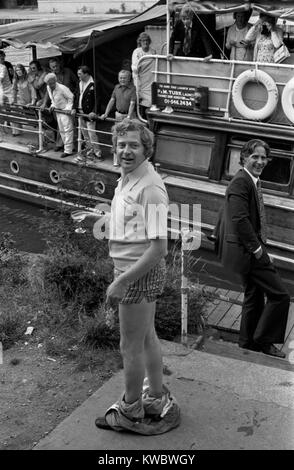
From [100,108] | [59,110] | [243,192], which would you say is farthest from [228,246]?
[100,108]

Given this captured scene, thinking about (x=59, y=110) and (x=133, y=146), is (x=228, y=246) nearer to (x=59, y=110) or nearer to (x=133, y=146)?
(x=133, y=146)

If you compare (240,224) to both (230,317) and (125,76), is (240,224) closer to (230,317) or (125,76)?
(230,317)

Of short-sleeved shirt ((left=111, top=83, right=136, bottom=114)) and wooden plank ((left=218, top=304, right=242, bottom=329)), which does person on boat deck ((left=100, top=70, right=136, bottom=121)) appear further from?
wooden plank ((left=218, top=304, right=242, bottom=329))

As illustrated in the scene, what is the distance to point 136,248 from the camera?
298 centimetres

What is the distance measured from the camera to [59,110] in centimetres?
1155

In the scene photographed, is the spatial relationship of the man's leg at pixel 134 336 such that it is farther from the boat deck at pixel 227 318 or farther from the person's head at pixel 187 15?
the person's head at pixel 187 15

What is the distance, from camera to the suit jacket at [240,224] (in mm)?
4738

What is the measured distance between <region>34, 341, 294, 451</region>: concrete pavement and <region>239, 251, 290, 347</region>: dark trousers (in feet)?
3.14

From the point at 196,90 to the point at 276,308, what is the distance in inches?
204

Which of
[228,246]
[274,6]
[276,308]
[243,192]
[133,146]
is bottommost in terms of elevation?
[276,308]

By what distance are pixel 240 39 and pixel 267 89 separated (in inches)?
49.8

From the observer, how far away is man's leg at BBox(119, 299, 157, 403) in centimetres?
301

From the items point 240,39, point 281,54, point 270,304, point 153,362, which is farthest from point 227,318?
point 240,39

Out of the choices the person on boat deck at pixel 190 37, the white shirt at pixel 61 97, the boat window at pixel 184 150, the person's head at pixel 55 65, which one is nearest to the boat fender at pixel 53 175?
the white shirt at pixel 61 97
